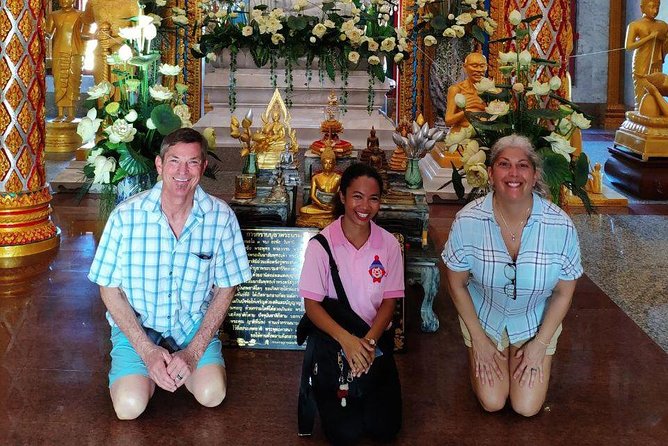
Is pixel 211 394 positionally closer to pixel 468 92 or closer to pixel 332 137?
pixel 332 137

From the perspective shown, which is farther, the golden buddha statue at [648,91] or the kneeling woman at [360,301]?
the golden buddha statue at [648,91]

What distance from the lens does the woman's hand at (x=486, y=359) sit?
12.6 feet

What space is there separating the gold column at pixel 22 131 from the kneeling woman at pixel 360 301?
3061 millimetres

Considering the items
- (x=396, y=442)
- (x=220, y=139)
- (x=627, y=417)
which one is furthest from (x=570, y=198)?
(x=396, y=442)

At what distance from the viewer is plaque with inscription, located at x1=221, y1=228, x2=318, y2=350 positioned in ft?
15.1

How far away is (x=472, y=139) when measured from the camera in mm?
4746

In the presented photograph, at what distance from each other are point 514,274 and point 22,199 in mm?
3777

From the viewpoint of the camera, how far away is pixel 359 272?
381 cm

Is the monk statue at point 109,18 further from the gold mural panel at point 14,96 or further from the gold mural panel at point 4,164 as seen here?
the gold mural panel at point 4,164

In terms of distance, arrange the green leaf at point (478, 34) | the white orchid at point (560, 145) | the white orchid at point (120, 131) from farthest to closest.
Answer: the green leaf at point (478, 34)
the white orchid at point (120, 131)
the white orchid at point (560, 145)

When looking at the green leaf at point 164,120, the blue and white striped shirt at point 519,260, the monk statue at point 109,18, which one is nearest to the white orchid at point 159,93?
the green leaf at point 164,120

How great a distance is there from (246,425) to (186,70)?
25.5 ft

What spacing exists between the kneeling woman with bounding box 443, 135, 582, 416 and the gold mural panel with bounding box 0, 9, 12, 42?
3627 millimetres

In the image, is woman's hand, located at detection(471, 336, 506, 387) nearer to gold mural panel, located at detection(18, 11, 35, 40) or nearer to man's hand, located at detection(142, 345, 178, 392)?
man's hand, located at detection(142, 345, 178, 392)
